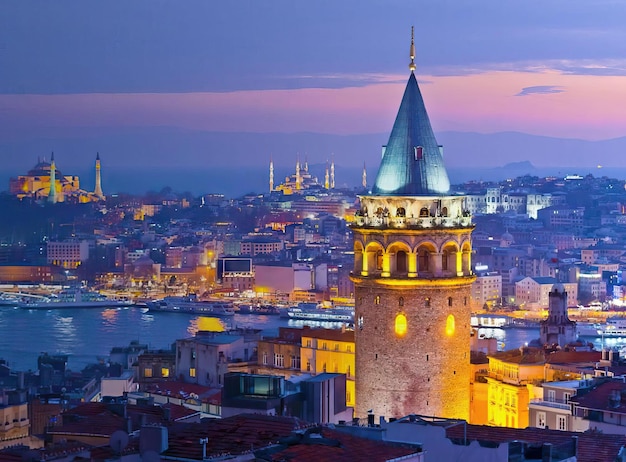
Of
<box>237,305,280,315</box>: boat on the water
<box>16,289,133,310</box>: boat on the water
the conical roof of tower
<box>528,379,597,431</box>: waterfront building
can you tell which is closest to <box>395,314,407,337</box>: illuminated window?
the conical roof of tower

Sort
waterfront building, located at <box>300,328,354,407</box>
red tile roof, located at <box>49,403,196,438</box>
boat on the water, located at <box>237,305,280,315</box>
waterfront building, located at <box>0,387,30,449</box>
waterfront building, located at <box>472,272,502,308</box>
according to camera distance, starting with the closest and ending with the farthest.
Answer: red tile roof, located at <box>49,403,196,438</box>
waterfront building, located at <box>0,387,30,449</box>
waterfront building, located at <box>300,328,354,407</box>
waterfront building, located at <box>472,272,502,308</box>
boat on the water, located at <box>237,305,280,315</box>

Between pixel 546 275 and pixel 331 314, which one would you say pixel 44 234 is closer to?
pixel 546 275

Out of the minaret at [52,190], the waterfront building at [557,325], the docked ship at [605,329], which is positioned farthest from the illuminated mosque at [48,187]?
the waterfront building at [557,325]

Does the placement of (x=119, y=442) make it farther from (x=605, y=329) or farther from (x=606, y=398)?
(x=605, y=329)

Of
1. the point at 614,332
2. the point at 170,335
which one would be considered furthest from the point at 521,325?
the point at 170,335

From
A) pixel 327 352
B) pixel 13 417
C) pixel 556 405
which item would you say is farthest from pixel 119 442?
pixel 327 352

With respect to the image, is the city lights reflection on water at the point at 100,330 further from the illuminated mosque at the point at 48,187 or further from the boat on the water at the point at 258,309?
the illuminated mosque at the point at 48,187

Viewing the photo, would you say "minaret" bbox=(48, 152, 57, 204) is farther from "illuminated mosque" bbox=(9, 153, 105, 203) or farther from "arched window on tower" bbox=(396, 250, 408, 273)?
"arched window on tower" bbox=(396, 250, 408, 273)
